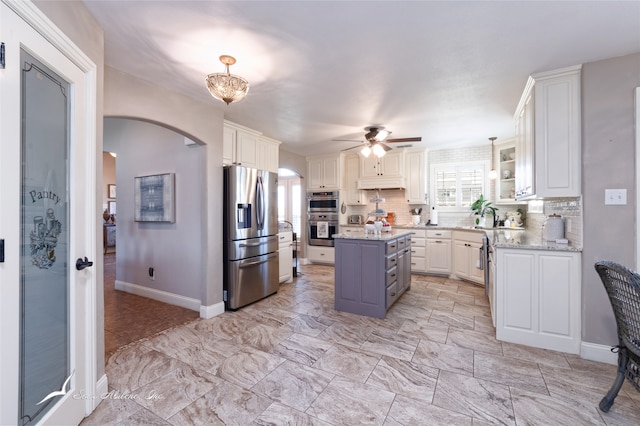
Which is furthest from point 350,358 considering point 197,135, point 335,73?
point 197,135

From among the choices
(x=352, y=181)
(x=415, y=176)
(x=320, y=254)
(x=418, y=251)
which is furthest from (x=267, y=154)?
(x=418, y=251)

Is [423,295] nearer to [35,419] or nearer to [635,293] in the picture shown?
[635,293]

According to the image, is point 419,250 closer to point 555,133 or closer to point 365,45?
point 555,133

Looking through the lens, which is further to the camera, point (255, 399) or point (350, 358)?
point (350, 358)

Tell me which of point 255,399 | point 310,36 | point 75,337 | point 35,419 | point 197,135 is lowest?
point 255,399

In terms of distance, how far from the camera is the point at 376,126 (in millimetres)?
4238

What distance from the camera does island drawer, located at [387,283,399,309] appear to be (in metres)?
3.38

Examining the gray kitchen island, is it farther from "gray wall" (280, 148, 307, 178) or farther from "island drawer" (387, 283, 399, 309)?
"gray wall" (280, 148, 307, 178)

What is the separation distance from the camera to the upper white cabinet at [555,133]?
2479mm

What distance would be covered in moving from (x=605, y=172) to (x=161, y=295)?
5.08 metres

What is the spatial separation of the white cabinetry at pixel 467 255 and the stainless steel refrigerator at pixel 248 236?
324cm

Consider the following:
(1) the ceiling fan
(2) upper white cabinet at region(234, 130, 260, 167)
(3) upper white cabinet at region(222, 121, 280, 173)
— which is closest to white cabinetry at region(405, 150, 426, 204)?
(1) the ceiling fan

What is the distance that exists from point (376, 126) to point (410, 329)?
111 inches

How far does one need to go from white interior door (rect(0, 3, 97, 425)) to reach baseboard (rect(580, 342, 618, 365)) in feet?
12.3
